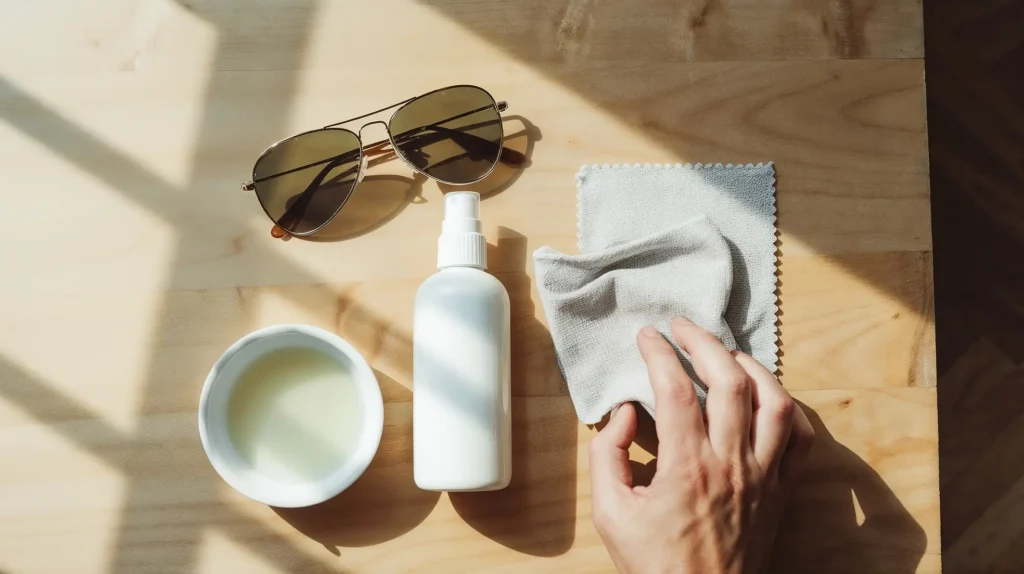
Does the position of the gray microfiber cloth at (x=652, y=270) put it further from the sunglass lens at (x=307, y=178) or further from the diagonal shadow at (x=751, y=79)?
the sunglass lens at (x=307, y=178)

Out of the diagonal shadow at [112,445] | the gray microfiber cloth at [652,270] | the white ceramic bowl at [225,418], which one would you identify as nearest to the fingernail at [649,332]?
the gray microfiber cloth at [652,270]

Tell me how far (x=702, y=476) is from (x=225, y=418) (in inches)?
15.5

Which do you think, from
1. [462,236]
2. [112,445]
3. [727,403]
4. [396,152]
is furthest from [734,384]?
[112,445]

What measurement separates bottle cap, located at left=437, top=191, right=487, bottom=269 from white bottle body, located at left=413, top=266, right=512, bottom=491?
10 mm

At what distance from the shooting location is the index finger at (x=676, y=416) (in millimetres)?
540

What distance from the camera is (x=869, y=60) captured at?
2.08 feet

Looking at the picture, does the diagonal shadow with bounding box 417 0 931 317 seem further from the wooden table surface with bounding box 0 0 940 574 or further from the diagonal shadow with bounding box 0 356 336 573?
the diagonal shadow with bounding box 0 356 336 573

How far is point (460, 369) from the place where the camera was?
0.57 meters

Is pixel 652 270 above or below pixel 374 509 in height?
above

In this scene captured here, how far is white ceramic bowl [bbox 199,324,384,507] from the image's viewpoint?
22.0 inches

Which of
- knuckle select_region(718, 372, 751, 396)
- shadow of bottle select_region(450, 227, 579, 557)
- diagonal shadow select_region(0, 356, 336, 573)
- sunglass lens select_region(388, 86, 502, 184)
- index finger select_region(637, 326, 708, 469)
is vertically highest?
sunglass lens select_region(388, 86, 502, 184)

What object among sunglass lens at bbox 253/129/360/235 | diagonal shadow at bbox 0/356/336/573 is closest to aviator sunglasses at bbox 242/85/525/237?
sunglass lens at bbox 253/129/360/235

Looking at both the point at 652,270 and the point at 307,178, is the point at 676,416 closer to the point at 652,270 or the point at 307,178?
the point at 652,270

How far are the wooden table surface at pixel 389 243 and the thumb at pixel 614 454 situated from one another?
0.12 feet
